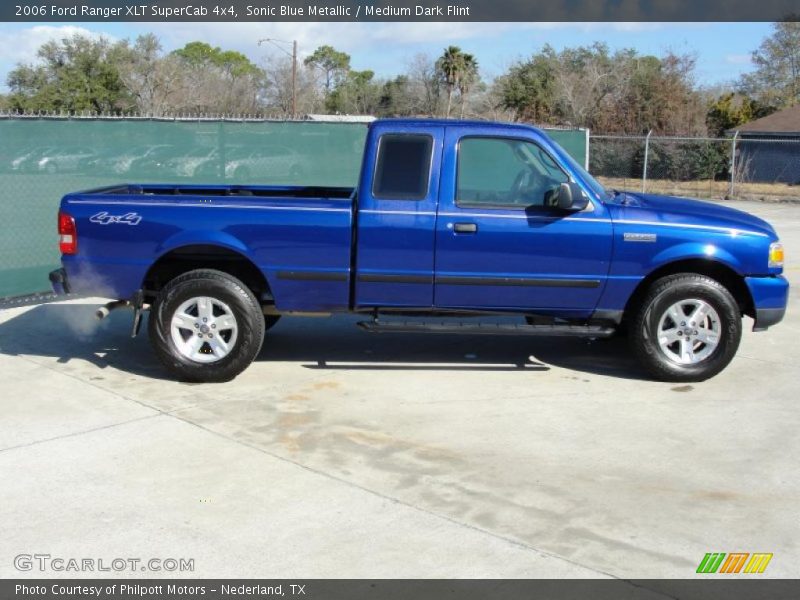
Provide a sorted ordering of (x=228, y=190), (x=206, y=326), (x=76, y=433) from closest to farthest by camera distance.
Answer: (x=76, y=433), (x=206, y=326), (x=228, y=190)

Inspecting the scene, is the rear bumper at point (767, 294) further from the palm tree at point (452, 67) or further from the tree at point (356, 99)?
the tree at point (356, 99)

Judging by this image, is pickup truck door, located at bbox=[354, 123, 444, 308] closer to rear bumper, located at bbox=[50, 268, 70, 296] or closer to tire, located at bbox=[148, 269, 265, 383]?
tire, located at bbox=[148, 269, 265, 383]

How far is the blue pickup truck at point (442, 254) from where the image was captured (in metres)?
6.98

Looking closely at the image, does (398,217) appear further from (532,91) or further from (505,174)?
(532,91)

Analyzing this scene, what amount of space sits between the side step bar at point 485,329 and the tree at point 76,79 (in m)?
48.0

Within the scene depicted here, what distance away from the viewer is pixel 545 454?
5.70 m

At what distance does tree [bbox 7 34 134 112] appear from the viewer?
51594mm

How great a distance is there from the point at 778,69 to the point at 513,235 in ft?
174


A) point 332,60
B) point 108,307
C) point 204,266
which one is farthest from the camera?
point 332,60

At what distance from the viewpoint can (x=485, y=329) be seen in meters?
7.13

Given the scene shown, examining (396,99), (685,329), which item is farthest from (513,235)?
(396,99)

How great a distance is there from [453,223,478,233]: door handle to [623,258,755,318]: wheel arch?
137 cm
